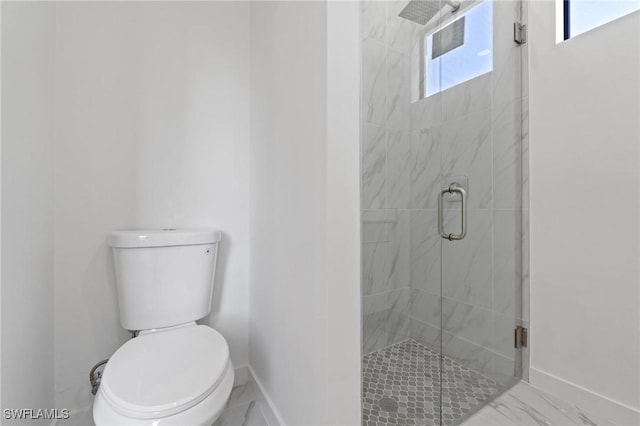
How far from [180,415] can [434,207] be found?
1.09 metres

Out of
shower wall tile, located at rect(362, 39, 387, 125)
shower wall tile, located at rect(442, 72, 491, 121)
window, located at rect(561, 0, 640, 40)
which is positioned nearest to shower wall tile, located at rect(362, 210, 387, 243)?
shower wall tile, located at rect(362, 39, 387, 125)

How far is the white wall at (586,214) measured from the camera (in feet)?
3.73

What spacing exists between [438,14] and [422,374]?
1.48 m

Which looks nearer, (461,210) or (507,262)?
(461,210)

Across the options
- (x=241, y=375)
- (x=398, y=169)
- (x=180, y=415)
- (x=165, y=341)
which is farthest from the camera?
(x=241, y=375)

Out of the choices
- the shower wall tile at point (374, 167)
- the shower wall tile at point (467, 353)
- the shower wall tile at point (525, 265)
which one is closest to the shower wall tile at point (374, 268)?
the shower wall tile at point (374, 167)

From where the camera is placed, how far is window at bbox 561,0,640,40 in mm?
1167

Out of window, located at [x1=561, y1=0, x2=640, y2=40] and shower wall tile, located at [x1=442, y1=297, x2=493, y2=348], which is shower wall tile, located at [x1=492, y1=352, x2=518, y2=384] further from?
window, located at [x1=561, y1=0, x2=640, y2=40]

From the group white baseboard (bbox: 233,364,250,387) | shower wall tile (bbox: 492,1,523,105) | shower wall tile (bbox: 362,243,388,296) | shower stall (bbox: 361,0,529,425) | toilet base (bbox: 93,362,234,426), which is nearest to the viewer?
toilet base (bbox: 93,362,234,426)

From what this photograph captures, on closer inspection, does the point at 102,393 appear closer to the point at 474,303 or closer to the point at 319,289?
the point at 319,289

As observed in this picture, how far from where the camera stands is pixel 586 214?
1243mm

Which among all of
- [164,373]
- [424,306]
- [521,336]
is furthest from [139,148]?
[521,336]

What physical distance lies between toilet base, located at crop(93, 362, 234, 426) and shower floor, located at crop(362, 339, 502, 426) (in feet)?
1.77

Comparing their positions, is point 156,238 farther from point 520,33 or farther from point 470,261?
point 520,33
